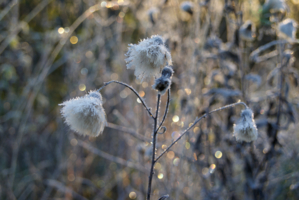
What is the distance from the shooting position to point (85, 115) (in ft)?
2.13

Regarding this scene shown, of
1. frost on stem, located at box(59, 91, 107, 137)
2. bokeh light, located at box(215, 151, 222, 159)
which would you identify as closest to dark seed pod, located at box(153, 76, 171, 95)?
frost on stem, located at box(59, 91, 107, 137)

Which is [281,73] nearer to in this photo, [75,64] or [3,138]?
[75,64]

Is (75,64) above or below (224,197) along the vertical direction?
above

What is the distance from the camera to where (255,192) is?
1285 mm

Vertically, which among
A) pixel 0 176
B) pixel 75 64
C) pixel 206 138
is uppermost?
pixel 75 64

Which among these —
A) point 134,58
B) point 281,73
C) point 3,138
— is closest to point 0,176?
point 3,138

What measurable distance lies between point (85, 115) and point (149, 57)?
0.84ft

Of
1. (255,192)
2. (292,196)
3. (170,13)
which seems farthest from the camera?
(170,13)

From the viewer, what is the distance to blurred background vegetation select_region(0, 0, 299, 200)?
4.08 ft

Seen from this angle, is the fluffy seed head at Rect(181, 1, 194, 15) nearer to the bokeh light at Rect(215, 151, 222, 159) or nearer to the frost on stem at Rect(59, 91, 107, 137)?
the bokeh light at Rect(215, 151, 222, 159)

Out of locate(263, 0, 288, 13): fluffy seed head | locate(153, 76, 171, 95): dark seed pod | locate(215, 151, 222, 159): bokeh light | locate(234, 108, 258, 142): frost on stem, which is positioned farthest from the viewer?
locate(215, 151, 222, 159): bokeh light

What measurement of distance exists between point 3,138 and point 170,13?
1.86m

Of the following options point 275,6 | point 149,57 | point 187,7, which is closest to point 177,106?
point 187,7

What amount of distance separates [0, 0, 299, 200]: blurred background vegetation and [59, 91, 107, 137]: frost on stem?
0.13m
